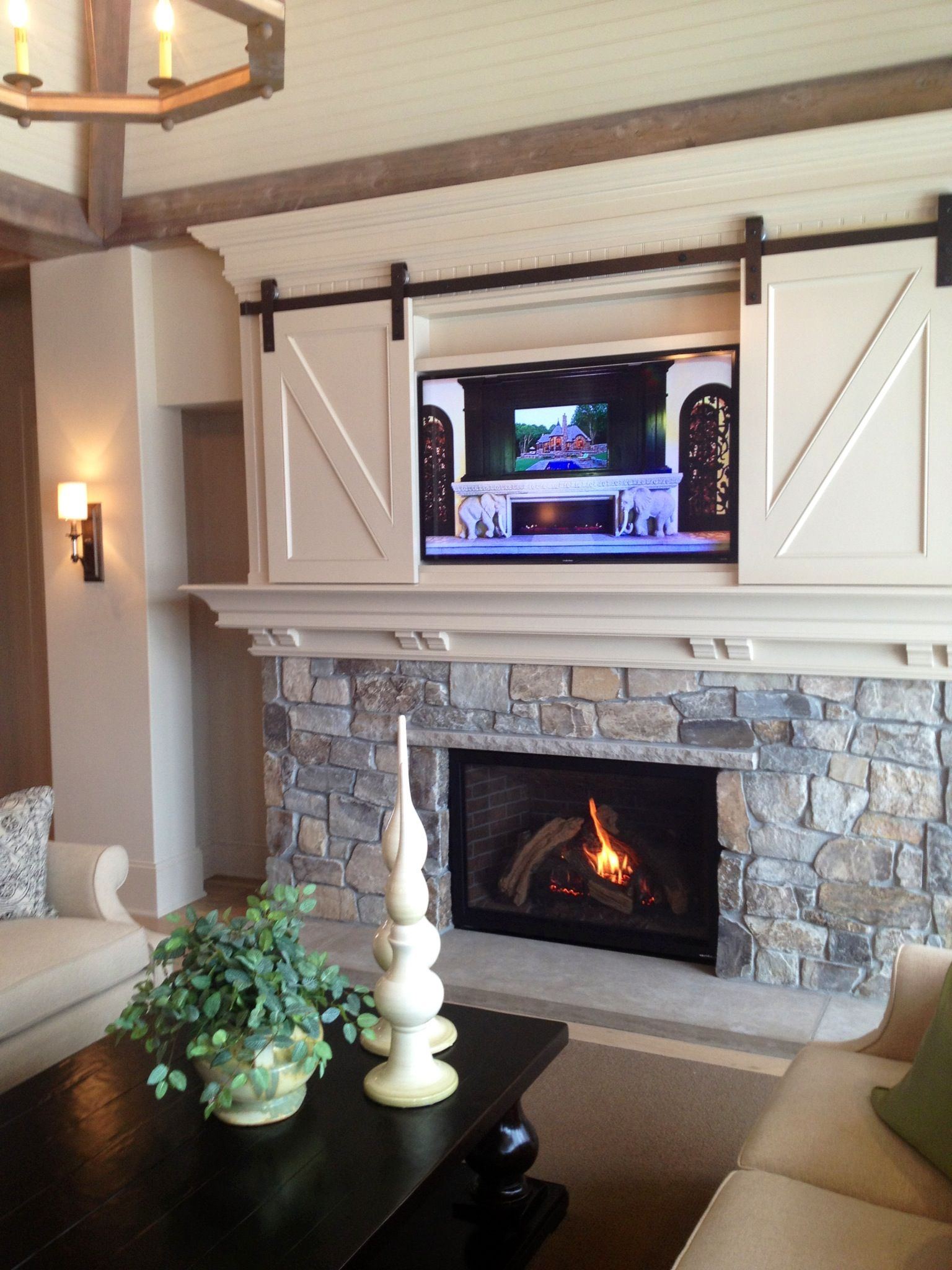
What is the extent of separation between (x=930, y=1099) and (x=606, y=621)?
2.11 meters

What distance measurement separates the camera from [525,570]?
3969mm

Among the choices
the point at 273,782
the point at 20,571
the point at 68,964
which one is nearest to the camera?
the point at 68,964

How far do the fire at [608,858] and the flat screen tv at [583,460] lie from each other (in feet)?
3.56

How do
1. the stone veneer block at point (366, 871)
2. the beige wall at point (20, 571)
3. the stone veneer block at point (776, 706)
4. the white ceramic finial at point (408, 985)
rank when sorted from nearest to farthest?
1. the white ceramic finial at point (408, 985)
2. the stone veneer block at point (776, 706)
3. the stone veneer block at point (366, 871)
4. the beige wall at point (20, 571)

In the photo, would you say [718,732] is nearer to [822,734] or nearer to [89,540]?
[822,734]

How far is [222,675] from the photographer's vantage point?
17.0 feet

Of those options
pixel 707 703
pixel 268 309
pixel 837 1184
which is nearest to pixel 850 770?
pixel 707 703

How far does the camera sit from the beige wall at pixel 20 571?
5508 millimetres

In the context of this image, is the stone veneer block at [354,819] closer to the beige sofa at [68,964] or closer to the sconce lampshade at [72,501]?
the beige sofa at [68,964]

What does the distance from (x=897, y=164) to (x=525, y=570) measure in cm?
176

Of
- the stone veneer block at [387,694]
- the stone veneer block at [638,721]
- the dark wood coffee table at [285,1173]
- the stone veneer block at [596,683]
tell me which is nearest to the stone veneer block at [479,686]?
the stone veneer block at [387,694]

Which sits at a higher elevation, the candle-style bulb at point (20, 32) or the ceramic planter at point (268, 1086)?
the candle-style bulb at point (20, 32)

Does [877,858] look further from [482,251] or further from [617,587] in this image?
[482,251]

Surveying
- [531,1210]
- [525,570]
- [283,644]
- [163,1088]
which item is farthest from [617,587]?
[163,1088]
